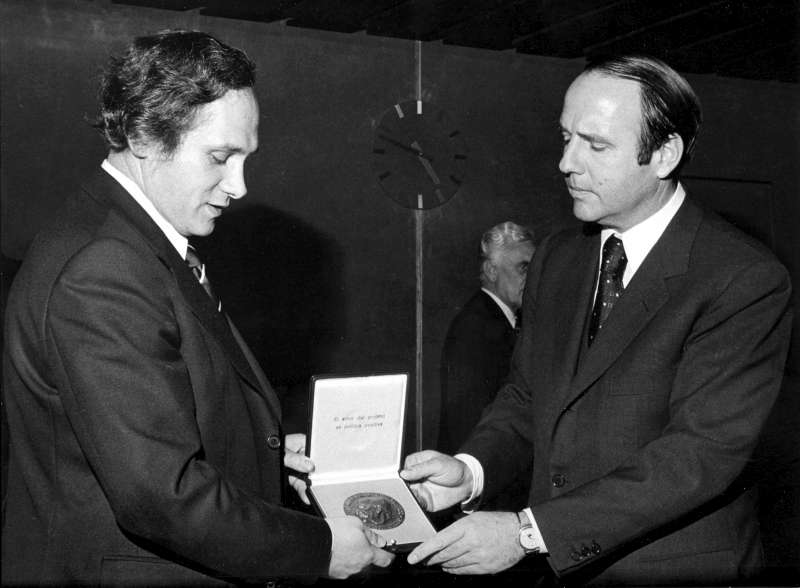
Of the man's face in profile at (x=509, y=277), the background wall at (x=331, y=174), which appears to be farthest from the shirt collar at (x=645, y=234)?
the background wall at (x=331, y=174)

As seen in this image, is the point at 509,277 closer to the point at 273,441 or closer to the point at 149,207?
the point at 273,441

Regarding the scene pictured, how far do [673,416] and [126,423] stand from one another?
1.29m

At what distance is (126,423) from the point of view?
167 cm

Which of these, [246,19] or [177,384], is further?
[246,19]

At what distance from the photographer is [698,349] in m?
2.17

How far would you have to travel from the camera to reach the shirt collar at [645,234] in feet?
7.79

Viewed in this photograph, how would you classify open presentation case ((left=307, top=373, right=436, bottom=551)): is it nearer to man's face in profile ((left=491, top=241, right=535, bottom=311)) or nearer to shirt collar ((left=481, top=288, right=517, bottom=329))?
shirt collar ((left=481, top=288, right=517, bottom=329))

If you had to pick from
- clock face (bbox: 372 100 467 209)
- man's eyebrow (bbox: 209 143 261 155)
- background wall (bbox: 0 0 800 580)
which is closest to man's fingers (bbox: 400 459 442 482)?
man's eyebrow (bbox: 209 143 261 155)

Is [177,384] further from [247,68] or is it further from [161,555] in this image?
[247,68]

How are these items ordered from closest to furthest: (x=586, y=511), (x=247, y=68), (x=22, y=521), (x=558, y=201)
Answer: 1. (x=22, y=521)
2. (x=247, y=68)
3. (x=586, y=511)
4. (x=558, y=201)

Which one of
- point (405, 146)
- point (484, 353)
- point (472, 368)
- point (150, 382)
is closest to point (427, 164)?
point (405, 146)

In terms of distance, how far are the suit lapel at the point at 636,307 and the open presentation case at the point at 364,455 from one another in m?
0.46

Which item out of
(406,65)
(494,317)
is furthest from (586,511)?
(406,65)

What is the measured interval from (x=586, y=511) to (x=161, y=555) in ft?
3.27
